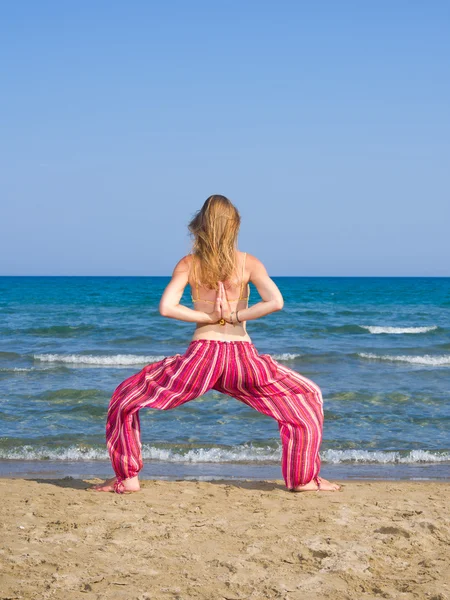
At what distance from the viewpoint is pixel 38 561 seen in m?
3.76

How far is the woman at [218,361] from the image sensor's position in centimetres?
491

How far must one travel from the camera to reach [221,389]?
516 cm

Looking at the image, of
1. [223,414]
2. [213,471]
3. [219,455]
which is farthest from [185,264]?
[223,414]

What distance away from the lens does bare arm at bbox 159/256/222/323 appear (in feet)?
16.0

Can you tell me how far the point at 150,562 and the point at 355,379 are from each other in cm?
889

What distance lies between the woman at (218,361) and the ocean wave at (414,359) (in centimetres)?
1024

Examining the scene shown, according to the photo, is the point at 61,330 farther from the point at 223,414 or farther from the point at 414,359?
the point at 223,414

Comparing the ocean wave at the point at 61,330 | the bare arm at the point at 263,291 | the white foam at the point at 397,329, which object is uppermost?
the bare arm at the point at 263,291

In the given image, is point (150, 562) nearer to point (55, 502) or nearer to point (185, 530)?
point (185, 530)

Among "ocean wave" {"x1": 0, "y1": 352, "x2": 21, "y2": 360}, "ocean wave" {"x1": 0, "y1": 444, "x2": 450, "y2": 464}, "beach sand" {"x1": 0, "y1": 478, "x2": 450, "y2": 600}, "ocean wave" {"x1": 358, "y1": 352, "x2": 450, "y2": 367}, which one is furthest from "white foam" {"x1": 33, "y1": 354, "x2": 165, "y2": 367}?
"beach sand" {"x1": 0, "y1": 478, "x2": 450, "y2": 600}

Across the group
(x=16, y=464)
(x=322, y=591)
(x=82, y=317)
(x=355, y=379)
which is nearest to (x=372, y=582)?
(x=322, y=591)

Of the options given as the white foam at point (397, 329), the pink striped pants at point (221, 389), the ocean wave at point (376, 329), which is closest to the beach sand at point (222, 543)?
the pink striped pants at point (221, 389)

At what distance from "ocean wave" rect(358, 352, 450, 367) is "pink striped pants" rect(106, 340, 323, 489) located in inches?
401

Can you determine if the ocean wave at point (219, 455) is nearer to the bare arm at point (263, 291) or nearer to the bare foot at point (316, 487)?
the bare foot at point (316, 487)
